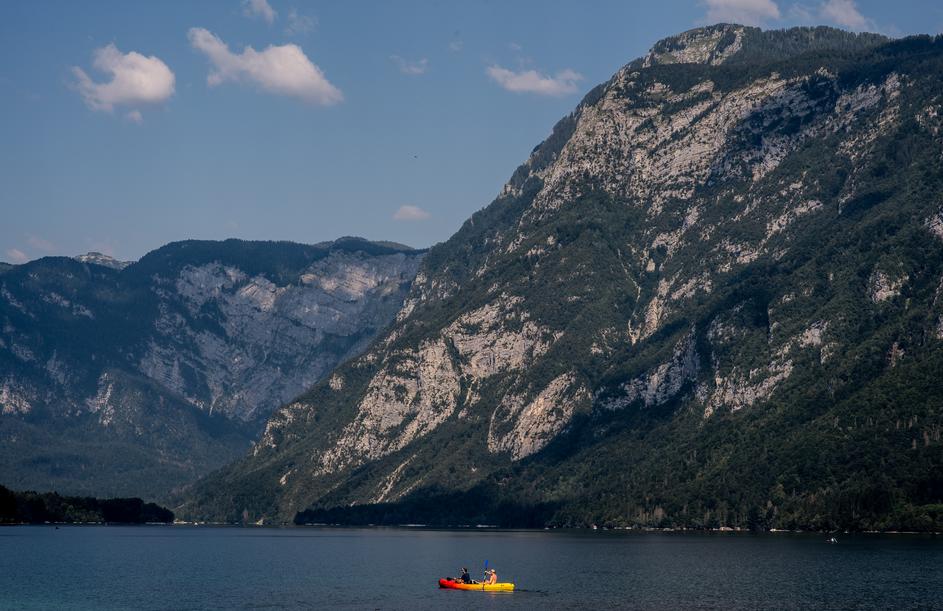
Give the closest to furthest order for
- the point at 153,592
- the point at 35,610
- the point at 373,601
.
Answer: the point at 35,610 → the point at 373,601 → the point at 153,592

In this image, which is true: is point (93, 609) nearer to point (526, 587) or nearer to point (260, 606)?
point (260, 606)

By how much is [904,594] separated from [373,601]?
68.5 metres

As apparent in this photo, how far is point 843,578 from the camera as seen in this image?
192m

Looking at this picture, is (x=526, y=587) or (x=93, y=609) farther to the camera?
(x=526, y=587)

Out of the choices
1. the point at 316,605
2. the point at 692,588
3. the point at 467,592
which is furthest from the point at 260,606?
the point at 692,588

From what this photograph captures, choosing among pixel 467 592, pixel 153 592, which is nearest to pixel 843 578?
pixel 467 592

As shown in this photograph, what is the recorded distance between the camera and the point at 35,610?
536 ft

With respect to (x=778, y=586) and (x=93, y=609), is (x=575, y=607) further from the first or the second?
(x=93, y=609)

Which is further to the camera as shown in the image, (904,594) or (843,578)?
(843,578)

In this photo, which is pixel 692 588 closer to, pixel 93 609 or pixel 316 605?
pixel 316 605

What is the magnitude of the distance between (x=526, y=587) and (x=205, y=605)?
5044cm

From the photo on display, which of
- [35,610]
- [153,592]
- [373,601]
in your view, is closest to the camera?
[35,610]

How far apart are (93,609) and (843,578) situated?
104 m

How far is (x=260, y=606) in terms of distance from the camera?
170 m
